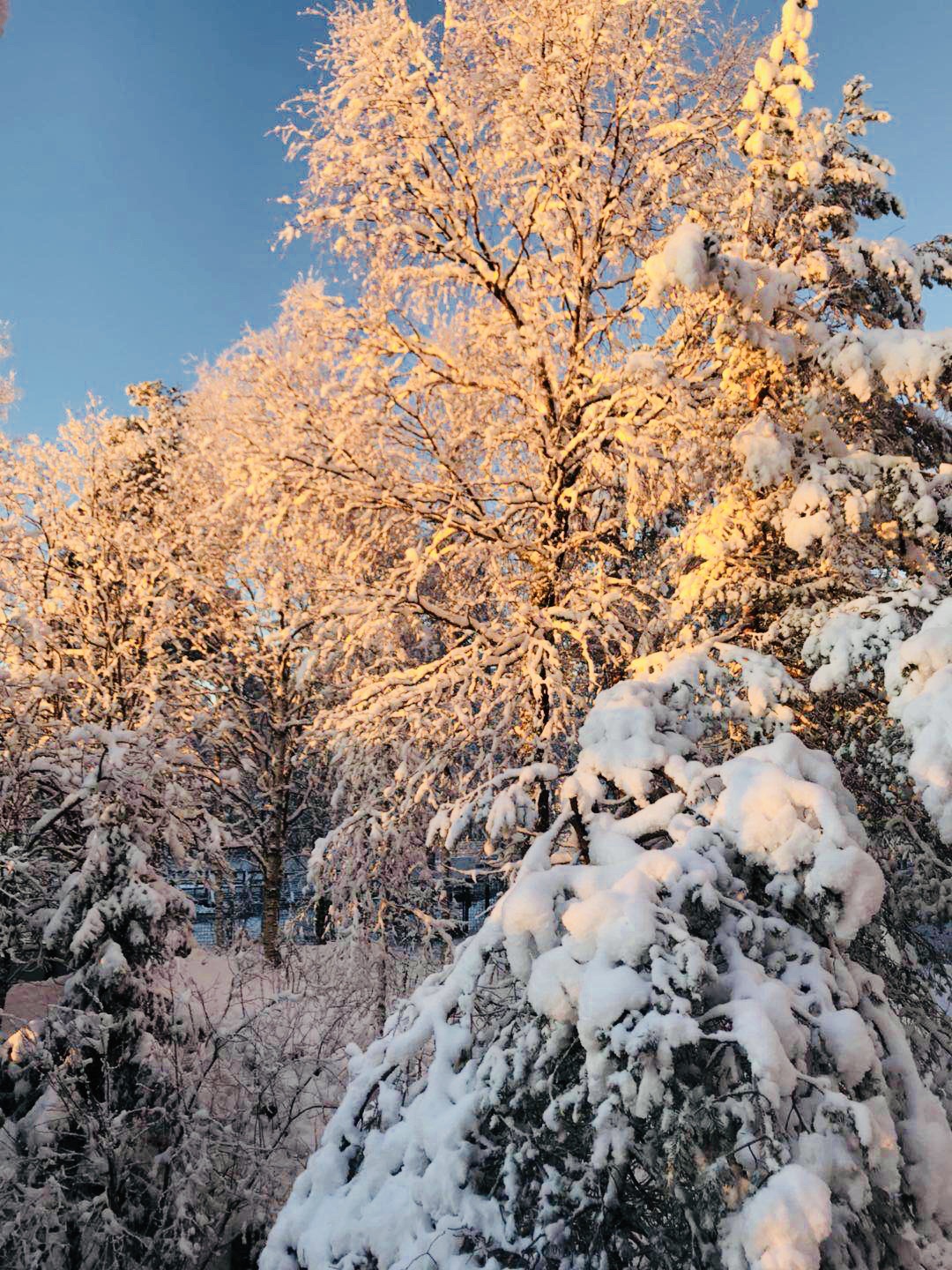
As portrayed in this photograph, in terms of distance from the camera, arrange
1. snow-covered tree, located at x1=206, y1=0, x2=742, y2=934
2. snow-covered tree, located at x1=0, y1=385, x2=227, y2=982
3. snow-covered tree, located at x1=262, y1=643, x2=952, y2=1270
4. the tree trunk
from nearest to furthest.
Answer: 1. snow-covered tree, located at x1=262, y1=643, x2=952, y2=1270
2. snow-covered tree, located at x1=206, y1=0, x2=742, y2=934
3. snow-covered tree, located at x1=0, y1=385, x2=227, y2=982
4. the tree trunk

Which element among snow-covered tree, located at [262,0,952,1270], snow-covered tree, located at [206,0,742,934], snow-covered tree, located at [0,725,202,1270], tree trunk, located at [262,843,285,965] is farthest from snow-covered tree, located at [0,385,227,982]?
snow-covered tree, located at [262,0,952,1270]

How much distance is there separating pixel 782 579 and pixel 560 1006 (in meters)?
4.04

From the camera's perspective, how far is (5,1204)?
17.4 feet

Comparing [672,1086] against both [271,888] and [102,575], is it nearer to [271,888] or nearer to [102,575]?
[271,888]

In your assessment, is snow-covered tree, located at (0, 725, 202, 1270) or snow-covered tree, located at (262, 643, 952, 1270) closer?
snow-covered tree, located at (262, 643, 952, 1270)

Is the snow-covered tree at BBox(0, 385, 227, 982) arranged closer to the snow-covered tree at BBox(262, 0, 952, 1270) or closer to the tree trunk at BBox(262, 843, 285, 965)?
the tree trunk at BBox(262, 843, 285, 965)

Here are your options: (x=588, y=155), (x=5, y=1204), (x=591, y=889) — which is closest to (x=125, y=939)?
(x=5, y=1204)

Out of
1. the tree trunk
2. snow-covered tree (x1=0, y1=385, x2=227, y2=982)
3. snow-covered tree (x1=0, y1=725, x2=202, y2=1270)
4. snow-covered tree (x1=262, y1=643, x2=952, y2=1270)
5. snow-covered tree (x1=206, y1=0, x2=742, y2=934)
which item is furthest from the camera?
the tree trunk

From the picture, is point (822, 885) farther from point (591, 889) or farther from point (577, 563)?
point (577, 563)

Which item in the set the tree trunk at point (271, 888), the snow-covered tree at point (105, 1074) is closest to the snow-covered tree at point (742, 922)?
the snow-covered tree at point (105, 1074)

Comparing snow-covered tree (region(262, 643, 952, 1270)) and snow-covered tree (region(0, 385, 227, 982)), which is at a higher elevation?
snow-covered tree (region(0, 385, 227, 982))

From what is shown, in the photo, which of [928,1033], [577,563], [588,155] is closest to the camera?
[928,1033]

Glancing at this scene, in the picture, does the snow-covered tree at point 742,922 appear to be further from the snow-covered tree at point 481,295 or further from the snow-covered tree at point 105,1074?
the snow-covered tree at point 105,1074

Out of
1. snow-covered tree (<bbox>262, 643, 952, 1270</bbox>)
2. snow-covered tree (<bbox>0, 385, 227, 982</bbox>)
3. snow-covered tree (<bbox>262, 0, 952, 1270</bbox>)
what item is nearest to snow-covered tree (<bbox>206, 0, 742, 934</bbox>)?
snow-covered tree (<bbox>262, 0, 952, 1270</bbox>)
